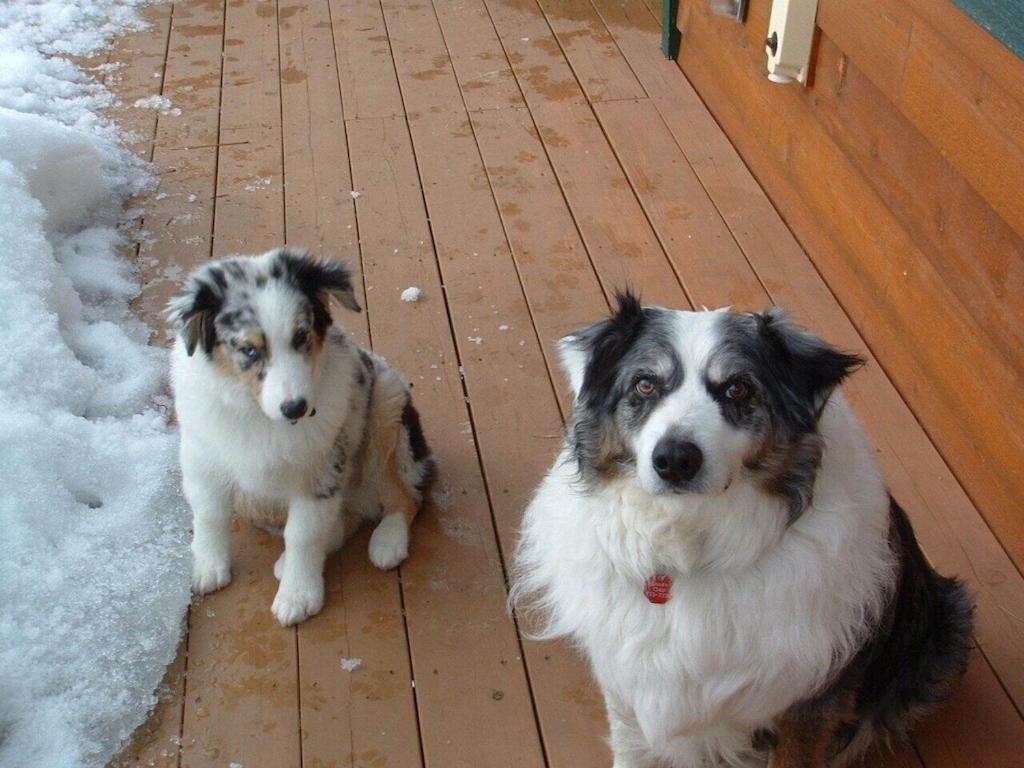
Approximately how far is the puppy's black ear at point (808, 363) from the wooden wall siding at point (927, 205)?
3.18ft

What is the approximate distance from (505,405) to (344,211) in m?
1.25

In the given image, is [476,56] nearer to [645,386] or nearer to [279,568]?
[279,568]

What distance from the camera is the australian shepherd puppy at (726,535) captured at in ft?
5.82

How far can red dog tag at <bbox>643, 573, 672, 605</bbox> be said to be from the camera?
1890mm

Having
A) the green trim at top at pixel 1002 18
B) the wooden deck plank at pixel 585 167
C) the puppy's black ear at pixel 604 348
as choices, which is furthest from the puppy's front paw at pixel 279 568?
the green trim at top at pixel 1002 18

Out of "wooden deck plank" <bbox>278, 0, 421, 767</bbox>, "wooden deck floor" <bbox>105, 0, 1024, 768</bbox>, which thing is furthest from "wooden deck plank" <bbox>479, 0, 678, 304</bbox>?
"wooden deck plank" <bbox>278, 0, 421, 767</bbox>

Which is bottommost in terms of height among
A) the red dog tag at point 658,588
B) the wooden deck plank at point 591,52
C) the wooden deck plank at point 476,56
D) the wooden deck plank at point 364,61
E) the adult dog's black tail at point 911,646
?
the wooden deck plank at point 364,61

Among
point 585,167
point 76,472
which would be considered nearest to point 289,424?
point 76,472

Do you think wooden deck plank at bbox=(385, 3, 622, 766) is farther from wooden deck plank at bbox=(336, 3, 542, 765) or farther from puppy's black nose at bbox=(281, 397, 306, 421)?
puppy's black nose at bbox=(281, 397, 306, 421)

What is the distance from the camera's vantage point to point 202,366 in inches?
90.7

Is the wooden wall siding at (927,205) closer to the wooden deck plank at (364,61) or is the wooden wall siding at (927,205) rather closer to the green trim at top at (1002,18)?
the green trim at top at (1002,18)

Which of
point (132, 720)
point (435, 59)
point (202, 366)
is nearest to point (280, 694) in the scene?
point (132, 720)

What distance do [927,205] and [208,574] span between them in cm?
214

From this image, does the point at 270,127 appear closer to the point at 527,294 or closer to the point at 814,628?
the point at 527,294
